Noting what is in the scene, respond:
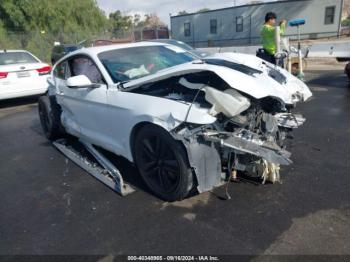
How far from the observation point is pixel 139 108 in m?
3.30

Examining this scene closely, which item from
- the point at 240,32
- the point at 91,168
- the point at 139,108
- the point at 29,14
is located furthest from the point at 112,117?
the point at 240,32

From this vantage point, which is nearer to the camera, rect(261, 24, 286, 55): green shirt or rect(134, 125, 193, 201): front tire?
rect(134, 125, 193, 201): front tire

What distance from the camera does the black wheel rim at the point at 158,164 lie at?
3.19 m

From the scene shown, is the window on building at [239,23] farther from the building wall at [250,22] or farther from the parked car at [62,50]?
the parked car at [62,50]

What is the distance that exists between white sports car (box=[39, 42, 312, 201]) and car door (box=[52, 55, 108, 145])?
18mm

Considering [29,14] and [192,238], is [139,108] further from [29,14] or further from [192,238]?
[29,14]

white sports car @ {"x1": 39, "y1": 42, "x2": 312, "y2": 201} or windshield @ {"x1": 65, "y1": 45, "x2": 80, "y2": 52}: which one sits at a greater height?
windshield @ {"x1": 65, "y1": 45, "x2": 80, "y2": 52}

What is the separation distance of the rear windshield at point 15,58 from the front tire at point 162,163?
23.3 feet

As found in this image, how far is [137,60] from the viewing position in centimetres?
412

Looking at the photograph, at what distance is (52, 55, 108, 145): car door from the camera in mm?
3934

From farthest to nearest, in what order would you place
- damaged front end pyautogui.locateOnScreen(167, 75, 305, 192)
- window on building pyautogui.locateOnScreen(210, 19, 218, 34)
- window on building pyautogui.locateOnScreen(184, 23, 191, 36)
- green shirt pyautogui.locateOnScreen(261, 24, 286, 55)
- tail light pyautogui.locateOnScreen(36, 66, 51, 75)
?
window on building pyautogui.locateOnScreen(184, 23, 191, 36) < window on building pyautogui.locateOnScreen(210, 19, 218, 34) < tail light pyautogui.locateOnScreen(36, 66, 51, 75) < green shirt pyautogui.locateOnScreen(261, 24, 286, 55) < damaged front end pyautogui.locateOnScreen(167, 75, 305, 192)

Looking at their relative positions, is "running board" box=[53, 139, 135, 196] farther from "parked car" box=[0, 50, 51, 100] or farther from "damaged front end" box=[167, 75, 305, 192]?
"parked car" box=[0, 50, 51, 100]

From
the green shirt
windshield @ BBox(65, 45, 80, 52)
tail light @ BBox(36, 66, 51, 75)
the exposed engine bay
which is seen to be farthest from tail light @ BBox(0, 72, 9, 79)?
windshield @ BBox(65, 45, 80, 52)

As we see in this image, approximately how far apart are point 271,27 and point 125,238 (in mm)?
6475
